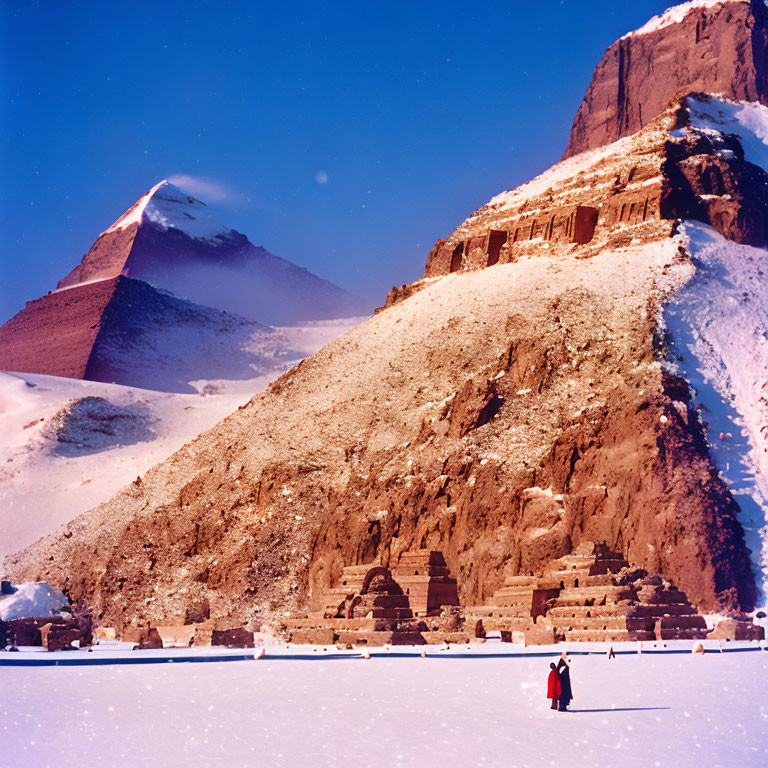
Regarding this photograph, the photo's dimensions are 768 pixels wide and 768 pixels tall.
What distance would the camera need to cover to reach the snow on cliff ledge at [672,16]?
354 ft

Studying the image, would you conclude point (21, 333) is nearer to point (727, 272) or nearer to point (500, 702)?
point (727, 272)

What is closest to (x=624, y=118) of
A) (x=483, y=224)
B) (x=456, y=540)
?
(x=483, y=224)

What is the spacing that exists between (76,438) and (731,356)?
195ft

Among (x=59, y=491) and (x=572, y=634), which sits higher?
(x=59, y=491)

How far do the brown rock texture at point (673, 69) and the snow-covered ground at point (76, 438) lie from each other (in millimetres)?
42852

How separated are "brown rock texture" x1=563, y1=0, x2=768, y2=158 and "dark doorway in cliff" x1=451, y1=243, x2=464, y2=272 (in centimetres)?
2776

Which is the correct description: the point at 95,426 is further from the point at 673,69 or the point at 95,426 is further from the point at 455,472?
the point at 673,69

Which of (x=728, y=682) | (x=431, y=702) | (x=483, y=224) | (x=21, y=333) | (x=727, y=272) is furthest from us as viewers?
(x=21, y=333)

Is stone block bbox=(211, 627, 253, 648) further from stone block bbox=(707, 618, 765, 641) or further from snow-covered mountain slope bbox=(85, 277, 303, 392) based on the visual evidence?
snow-covered mountain slope bbox=(85, 277, 303, 392)

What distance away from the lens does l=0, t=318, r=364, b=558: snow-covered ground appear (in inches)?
3371

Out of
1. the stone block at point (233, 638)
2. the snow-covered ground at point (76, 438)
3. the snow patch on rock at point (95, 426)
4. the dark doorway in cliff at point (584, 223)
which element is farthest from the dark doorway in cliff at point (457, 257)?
the stone block at point (233, 638)

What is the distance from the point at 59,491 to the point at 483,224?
36228 mm

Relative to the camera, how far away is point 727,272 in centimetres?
6969

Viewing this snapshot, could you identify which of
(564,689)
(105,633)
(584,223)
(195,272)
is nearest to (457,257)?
(584,223)
